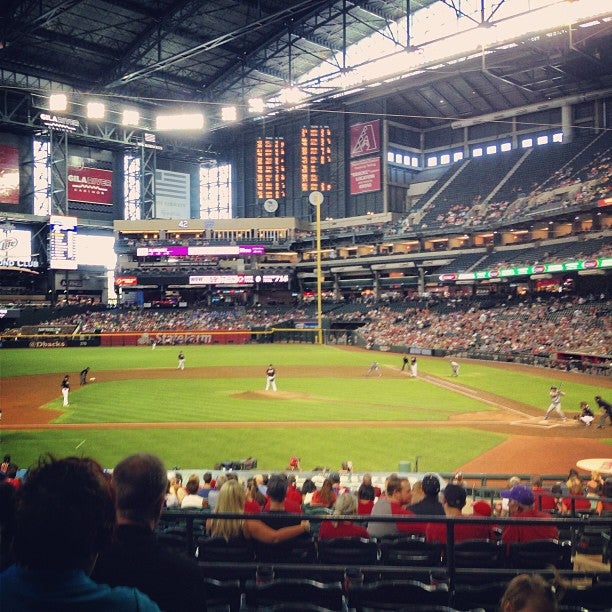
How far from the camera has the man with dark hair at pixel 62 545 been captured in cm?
190

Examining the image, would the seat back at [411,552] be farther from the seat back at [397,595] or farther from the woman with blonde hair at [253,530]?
the seat back at [397,595]

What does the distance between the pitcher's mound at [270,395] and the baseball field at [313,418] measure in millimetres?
104

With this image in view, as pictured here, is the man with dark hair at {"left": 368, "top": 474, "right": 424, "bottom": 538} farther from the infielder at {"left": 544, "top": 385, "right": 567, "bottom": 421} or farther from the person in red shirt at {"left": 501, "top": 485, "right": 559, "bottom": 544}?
the infielder at {"left": 544, "top": 385, "right": 567, "bottom": 421}

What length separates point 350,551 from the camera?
208 inches

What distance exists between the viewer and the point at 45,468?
212 cm

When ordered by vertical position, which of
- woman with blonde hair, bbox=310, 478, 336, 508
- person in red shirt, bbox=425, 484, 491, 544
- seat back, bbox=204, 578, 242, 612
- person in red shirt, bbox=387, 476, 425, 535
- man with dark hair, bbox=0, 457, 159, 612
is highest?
man with dark hair, bbox=0, 457, 159, 612

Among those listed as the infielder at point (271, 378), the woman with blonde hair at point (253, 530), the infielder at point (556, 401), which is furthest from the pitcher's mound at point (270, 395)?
the woman with blonde hair at point (253, 530)

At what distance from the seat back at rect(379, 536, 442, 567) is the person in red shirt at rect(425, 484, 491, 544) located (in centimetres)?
23

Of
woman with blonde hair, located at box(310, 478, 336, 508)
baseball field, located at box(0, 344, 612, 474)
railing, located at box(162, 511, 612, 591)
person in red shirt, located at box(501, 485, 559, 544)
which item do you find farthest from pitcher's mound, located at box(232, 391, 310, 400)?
railing, located at box(162, 511, 612, 591)

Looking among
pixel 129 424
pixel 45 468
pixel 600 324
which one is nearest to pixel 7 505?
pixel 45 468

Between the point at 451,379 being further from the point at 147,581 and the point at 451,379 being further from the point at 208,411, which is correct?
the point at 147,581

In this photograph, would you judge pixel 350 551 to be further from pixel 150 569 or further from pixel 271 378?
pixel 271 378

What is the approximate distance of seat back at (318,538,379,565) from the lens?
5.28m

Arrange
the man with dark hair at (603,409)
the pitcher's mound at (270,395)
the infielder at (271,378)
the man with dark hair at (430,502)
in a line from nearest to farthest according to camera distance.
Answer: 1. the man with dark hair at (430,502)
2. the man with dark hair at (603,409)
3. the pitcher's mound at (270,395)
4. the infielder at (271,378)
